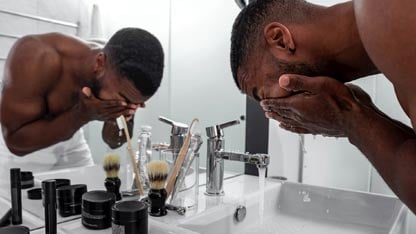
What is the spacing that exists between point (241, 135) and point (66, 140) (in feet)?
2.21

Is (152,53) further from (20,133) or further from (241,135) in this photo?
(241,135)

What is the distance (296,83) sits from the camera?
58 cm

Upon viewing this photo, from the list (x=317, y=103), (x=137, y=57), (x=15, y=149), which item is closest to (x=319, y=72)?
(x=317, y=103)

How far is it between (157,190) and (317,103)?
410 millimetres

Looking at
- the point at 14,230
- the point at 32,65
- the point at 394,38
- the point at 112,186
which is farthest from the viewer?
the point at 112,186

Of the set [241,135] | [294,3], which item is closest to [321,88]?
[294,3]

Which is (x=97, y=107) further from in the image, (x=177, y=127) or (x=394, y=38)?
(x=394, y=38)

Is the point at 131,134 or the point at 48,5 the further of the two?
the point at 131,134

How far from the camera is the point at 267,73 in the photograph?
2.08ft

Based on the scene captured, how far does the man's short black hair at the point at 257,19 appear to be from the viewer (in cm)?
61

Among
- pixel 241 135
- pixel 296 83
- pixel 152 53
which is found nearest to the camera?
pixel 296 83

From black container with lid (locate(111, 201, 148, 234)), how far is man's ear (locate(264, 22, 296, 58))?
1.22 ft

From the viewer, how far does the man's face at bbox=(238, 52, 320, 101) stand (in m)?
0.61

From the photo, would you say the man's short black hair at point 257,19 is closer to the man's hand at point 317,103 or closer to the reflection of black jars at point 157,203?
the man's hand at point 317,103
